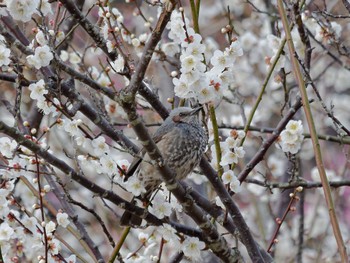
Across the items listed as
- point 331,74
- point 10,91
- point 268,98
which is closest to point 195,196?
point 10,91

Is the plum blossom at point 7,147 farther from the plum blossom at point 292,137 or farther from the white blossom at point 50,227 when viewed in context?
the plum blossom at point 292,137

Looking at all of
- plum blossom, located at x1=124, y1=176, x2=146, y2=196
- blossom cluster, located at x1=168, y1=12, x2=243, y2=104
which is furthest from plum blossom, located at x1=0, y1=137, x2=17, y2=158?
blossom cluster, located at x1=168, y1=12, x2=243, y2=104

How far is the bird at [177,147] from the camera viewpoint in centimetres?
367

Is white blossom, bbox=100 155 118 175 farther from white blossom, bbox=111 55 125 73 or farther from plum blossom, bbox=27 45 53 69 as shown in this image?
plum blossom, bbox=27 45 53 69

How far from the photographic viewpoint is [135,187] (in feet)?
10.8

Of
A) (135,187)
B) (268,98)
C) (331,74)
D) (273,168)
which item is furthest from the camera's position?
(331,74)

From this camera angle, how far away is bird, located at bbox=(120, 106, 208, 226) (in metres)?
3.67

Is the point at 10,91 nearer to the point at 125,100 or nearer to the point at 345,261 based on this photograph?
the point at 125,100

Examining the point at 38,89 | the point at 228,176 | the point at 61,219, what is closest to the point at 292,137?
the point at 228,176

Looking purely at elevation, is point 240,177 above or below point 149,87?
below

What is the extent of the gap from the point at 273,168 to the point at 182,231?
2.87 metres

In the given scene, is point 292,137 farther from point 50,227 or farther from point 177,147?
point 50,227

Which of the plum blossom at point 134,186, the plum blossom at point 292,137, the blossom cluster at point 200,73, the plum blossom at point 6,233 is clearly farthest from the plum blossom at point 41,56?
the plum blossom at point 292,137

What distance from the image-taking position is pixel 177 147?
390 centimetres
